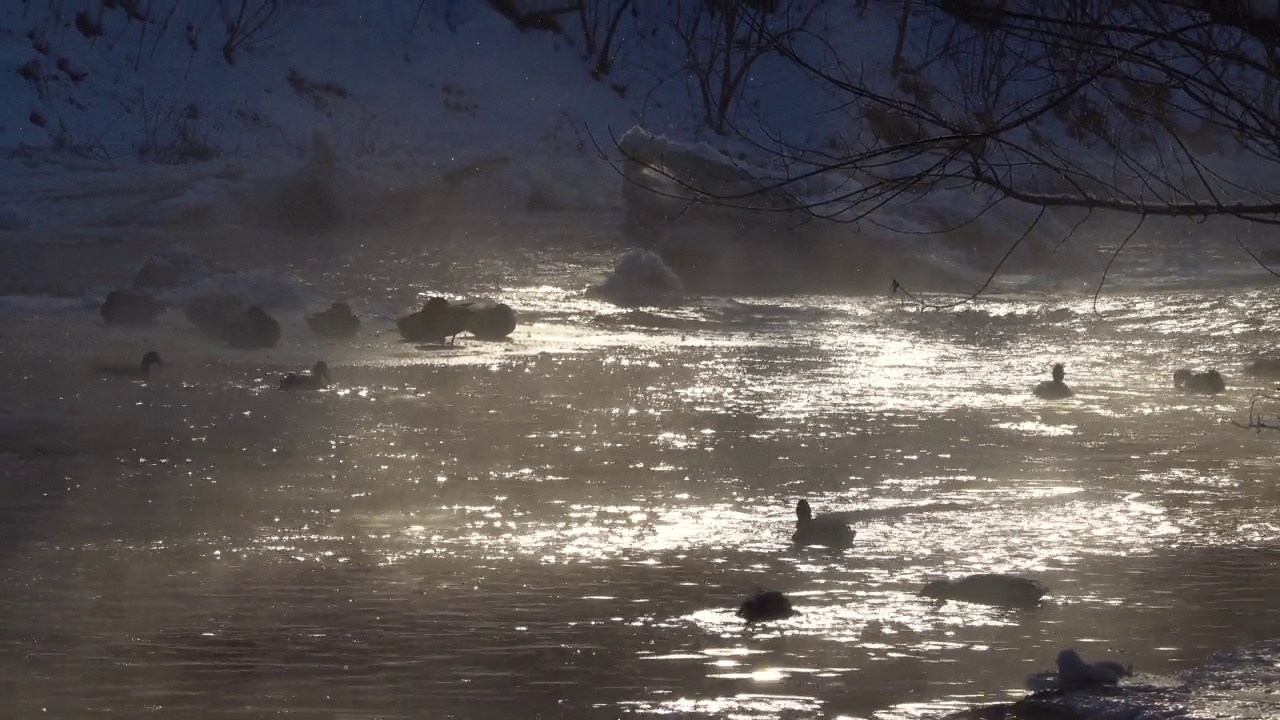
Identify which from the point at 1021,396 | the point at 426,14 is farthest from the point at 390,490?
the point at 426,14

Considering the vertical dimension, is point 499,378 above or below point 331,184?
below

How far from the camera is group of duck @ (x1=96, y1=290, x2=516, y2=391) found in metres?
9.45

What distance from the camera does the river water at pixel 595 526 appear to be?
3801 mm

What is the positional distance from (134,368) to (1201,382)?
5705mm

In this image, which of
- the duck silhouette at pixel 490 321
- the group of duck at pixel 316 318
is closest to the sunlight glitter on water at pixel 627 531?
the group of duck at pixel 316 318

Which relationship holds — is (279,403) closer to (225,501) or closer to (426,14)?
(225,501)

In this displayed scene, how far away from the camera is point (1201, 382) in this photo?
8.45 meters

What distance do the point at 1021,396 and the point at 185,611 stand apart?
5.19m

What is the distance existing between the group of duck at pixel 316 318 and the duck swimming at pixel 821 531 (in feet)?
16.6

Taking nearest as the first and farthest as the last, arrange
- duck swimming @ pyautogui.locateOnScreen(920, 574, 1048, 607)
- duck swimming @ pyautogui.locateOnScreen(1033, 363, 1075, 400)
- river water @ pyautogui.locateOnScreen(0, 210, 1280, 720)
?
river water @ pyautogui.locateOnScreen(0, 210, 1280, 720) → duck swimming @ pyautogui.locateOnScreen(920, 574, 1048, 607) → duck swimming @ pyautogui.locateOnScreen(1033, 363, 1075, 400)

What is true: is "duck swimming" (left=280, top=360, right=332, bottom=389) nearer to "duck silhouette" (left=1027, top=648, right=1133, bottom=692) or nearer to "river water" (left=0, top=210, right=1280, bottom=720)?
"river water" (left=0, top=210, right=1280, bottom=720)

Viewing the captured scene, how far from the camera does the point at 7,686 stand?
3648 mm

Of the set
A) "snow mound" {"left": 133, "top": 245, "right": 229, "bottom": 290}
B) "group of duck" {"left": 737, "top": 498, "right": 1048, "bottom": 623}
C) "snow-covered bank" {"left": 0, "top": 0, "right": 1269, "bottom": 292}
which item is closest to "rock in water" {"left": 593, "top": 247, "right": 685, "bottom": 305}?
"snow-covered bank" {"left": 0, "top": 0, "right": 1269, "bottom": 292}

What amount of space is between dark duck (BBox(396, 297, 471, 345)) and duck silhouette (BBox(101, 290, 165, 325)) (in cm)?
154
